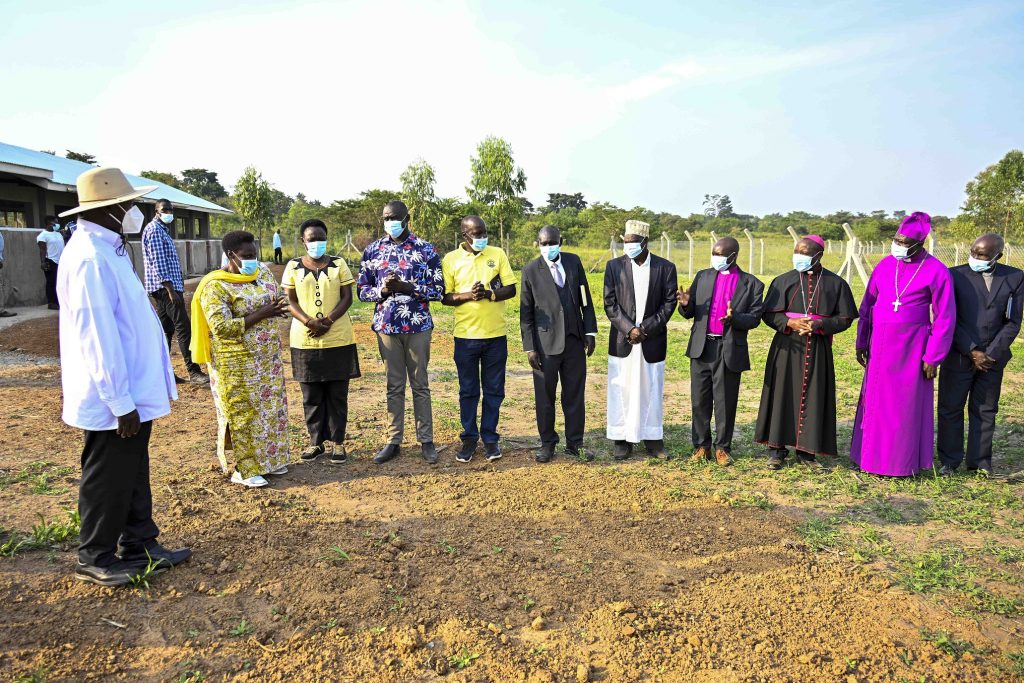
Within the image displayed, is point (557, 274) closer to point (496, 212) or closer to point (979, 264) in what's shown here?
point (979, 264)

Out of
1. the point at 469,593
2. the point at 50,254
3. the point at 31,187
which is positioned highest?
the point at 31,187

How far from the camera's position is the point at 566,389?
226 inches

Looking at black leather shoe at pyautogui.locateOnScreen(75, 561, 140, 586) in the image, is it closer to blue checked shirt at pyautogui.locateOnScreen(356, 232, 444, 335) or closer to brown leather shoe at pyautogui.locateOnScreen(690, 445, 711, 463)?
blue checked shirt at pyautogui.locateOnScreen(356, 232, 444, 335)

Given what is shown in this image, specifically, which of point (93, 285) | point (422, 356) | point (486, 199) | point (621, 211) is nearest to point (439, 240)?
point (486, 199)

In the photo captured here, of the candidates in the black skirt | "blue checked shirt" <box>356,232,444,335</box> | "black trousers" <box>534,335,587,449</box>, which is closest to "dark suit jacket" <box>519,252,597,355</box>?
"black trousers" <box>534,335,587,449</box>

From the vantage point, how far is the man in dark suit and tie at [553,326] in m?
5.56

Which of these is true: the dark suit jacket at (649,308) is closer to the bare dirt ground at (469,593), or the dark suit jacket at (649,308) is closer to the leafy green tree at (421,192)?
the bare dirt ground at (469,593)

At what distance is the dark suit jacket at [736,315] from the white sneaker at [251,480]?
3497mm

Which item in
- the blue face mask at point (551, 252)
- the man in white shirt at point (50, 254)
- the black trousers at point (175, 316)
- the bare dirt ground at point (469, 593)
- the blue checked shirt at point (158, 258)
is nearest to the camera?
the bare dirt ground at point (469, 593)

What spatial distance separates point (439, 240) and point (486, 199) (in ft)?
16.1

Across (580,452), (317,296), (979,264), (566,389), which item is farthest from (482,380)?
(979,264)

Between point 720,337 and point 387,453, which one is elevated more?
point 720,337

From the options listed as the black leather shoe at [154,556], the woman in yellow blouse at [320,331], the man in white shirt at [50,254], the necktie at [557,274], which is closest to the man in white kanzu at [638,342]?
the necktie at [557,274]

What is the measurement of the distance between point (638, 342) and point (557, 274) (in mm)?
886
